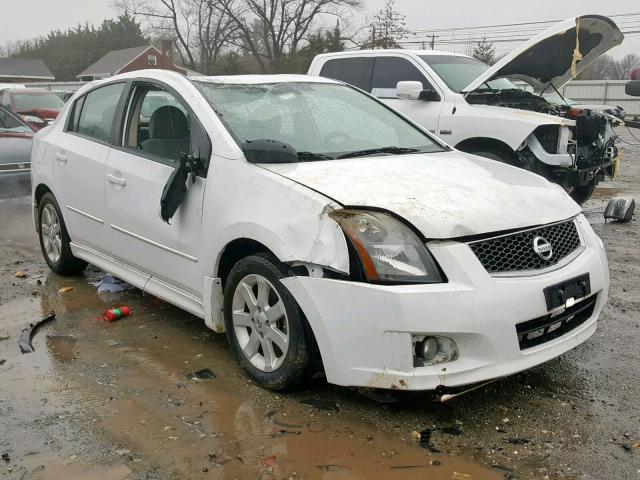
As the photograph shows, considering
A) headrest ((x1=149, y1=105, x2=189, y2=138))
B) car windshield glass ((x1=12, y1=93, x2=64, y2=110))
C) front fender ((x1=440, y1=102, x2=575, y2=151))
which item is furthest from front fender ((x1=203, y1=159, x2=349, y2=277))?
car windshield glass ((x1=12, y1=93, x2=64, y2=110))

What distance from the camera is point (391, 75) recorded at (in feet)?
30.0

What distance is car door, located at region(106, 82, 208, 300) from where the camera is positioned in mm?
4082

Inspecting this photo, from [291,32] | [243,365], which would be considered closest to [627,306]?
→ [243,365]

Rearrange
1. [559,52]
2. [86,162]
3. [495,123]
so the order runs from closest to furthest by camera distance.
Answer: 1. [86,162]
2. [495,123]
3. [559,52]

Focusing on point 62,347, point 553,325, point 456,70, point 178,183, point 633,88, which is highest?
point 456,70

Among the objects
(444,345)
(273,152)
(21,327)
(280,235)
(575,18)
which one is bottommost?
(21,327)

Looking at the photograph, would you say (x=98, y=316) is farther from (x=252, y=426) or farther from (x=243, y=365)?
(x=252, y=426)

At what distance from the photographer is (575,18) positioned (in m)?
7.66

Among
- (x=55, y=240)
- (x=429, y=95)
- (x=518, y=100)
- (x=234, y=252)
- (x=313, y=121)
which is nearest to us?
(x=234, y=252)

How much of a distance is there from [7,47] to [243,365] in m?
102

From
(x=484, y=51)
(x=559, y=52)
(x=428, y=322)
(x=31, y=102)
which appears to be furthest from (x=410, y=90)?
(x=484, y=51)

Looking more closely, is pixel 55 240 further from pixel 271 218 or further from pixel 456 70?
pixel 456 70

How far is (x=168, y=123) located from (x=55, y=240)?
6.69 feet

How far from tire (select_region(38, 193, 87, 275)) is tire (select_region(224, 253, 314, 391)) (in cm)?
251
